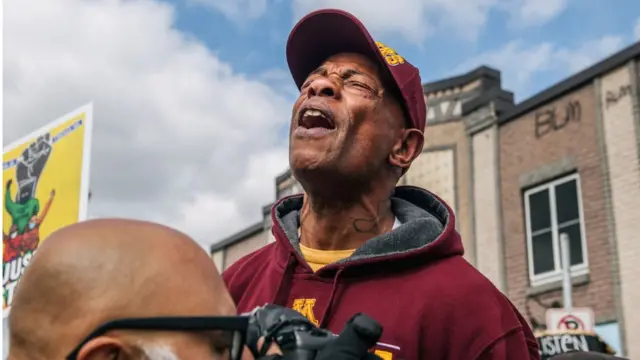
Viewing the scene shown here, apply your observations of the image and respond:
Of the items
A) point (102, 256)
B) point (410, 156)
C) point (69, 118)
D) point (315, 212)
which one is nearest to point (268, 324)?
point (102, 256)

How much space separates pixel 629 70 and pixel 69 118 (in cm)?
787

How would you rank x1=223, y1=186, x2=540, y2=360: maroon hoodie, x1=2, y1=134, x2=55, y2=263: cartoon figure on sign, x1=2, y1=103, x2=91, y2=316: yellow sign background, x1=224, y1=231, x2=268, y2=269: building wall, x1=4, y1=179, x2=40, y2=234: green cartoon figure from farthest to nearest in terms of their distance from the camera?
x1=224, y1=231, x2=268, y2=269: building wall < x1=4, y1=179, x2=40, y2=234: green cartoon figure < x1=2, y1=134, x2=55, y2=263: cartoon figure on sign < x1=2, y1=103, x2=91, y2=316: yellow sign background < x1=223, y1=186, x2=540, y2=360: maroon hoodie

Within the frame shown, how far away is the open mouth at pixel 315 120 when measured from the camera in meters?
2.25

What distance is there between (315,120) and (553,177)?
31.8 feet

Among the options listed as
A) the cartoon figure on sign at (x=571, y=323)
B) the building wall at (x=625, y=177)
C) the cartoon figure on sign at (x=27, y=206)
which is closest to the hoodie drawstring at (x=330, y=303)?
the cartoon figure on sign at (x=27, y=206)

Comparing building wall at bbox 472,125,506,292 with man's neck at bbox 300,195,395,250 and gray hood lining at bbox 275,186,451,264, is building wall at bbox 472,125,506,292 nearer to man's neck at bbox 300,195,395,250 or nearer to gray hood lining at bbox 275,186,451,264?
gray hood lining at bbox 275,186,451,264

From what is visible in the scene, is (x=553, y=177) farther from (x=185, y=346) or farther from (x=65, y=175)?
(x=185, y=346)

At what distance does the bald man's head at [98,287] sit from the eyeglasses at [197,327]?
0.01m

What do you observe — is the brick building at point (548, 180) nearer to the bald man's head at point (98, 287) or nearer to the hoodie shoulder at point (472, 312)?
the hoodie shoulder at point (472, 312)

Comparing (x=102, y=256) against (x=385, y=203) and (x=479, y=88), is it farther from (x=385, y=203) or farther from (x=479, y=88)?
(x=479, y=88)

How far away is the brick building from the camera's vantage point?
10.2m

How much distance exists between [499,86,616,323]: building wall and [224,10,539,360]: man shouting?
878 cm

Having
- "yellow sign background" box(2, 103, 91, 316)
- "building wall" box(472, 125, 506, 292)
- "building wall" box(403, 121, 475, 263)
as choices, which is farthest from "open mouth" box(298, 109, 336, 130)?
"building wall" box(403, 121, 475, 263)

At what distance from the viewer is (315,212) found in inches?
90.9
